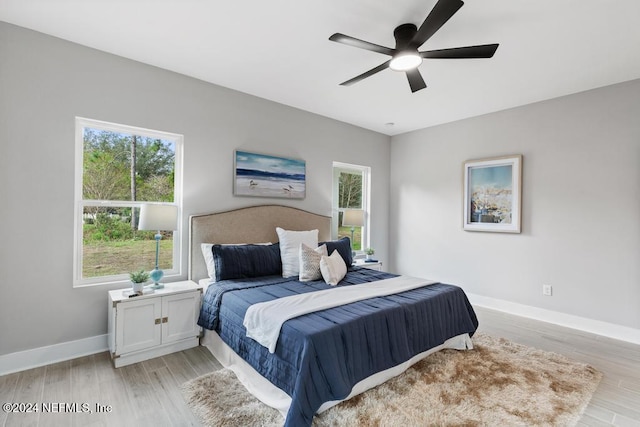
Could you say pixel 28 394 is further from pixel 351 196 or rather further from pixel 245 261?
pixel 351 196

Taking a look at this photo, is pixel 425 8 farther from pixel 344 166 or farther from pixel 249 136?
pixel 344 166

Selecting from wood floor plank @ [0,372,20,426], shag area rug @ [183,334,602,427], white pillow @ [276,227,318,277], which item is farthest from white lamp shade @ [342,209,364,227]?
wood floor plank @ [0,372,20,426]

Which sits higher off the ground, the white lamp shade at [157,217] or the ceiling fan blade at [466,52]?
the ceiling fan blade at [466,52]

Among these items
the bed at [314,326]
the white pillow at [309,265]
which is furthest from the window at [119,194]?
the white pillow at [309,265]

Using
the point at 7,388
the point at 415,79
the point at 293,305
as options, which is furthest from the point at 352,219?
the point at 7,388

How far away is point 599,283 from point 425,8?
11.6 feet

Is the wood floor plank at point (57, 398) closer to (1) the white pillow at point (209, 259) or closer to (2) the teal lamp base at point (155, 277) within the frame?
(2) the teal lamp base at point (155, 277)

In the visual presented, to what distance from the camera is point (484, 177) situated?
14.4ft

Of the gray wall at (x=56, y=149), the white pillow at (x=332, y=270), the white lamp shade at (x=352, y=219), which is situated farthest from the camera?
the white lamp shade at (x=352, y=219)

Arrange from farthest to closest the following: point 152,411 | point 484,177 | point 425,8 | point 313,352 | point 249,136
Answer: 1. point 484,177
2. point 249,136
3. point 425,8
4. point 152,411
5. point 313,352

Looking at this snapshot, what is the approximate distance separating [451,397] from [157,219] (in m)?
2.77

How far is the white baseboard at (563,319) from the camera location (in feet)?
10.8

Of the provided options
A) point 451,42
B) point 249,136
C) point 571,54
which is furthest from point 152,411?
point 571,54

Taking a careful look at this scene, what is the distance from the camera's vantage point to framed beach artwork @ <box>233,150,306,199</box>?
3.69m
